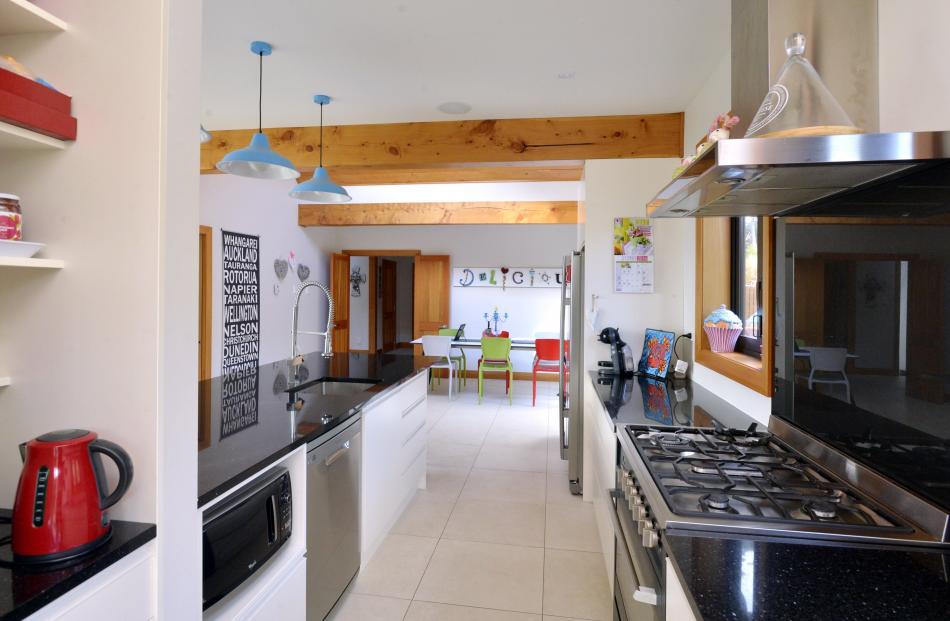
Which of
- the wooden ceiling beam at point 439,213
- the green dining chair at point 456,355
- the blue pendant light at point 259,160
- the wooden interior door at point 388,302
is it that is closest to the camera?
the blue pendant light at point 259,160

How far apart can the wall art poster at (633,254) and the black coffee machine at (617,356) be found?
310mm

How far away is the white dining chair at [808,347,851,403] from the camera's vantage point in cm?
130

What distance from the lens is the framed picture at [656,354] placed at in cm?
296

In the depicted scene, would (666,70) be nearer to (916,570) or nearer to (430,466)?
(916,570)

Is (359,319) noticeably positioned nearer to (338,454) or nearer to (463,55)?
(463,55)

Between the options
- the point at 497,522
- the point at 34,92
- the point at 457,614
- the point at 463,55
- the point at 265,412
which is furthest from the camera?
the point at 497,522

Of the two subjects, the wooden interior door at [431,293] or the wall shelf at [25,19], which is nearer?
the wall shelf at [25,19]

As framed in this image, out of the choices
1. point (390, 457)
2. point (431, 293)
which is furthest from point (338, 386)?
point (431, 293)

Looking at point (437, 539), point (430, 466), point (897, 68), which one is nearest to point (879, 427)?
point (897, 68)

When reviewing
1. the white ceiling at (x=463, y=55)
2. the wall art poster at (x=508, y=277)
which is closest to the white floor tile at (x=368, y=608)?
the white ceiling at (x=463, y=55)

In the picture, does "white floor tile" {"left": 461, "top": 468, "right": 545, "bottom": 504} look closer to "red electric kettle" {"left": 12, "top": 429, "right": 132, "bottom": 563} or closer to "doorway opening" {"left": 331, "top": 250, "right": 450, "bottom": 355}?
"red electric kettle" {"left": 12, "top": 429, "right": 132, "bottom": 563}

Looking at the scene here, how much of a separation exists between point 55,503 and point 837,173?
167 centimetres

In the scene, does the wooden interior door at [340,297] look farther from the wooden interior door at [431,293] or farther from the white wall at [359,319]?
the wooden interior door at [431,293]

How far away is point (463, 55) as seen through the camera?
8.14ft
